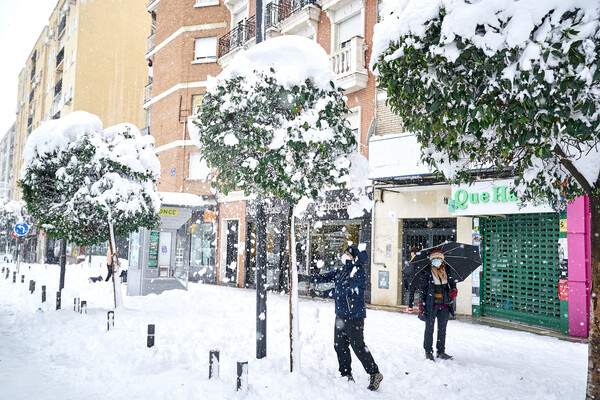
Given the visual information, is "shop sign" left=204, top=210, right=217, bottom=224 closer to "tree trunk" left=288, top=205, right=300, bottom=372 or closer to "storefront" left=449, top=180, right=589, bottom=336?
"storefront" left=449, top=180, right=589, bottom=336

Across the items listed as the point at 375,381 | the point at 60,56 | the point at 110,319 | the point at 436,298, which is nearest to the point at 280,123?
the point at 375,381

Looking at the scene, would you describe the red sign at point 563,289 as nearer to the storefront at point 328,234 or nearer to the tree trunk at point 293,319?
the storefront at point 328,234

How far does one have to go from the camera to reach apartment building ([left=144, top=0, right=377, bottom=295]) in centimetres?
1580

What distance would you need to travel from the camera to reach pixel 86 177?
1074cm

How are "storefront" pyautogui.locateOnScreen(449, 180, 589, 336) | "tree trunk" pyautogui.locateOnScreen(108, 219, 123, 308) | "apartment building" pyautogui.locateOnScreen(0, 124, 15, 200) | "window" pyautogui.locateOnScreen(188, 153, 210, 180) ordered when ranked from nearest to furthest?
"storefront" pyautogui.locateOnScreen(449, 180, 589, 336)
"tree trunk" pyautogui.locateOnScreen(108, 219, 123, 308)
"window" pyautogui.locateOnScreen(188, 153, 210, 180)
"apartment building" pyautogui.locateOnScreen(0, 124, 15, 200)

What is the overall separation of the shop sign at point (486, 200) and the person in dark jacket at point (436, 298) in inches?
169

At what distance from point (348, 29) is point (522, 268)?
33.5 ft

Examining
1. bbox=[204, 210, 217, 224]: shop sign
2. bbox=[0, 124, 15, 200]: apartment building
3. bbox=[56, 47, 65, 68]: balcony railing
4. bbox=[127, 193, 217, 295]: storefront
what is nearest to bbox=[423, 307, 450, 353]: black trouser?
bbox=[127, 193, 217, 295]: storefront

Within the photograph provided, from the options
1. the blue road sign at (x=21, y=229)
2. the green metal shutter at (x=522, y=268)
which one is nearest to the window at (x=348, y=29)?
the green metal shutter at (x=522, y=268)

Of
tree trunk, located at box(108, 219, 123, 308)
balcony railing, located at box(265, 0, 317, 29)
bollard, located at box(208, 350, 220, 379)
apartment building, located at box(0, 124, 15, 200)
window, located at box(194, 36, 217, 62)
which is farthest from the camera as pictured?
apartment building, located at box(0, 124, 15, 200)

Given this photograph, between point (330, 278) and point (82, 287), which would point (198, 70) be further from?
point (330, 278)

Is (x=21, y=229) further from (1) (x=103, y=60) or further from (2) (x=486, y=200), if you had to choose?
(1) (x=103, y=60)

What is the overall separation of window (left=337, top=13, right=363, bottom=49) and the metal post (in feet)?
37.6

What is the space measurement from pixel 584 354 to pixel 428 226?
6.13 meters
